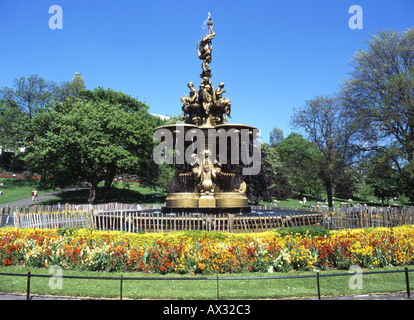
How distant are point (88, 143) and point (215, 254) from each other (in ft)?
104

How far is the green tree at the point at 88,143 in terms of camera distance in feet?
117

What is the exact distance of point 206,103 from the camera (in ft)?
63.8

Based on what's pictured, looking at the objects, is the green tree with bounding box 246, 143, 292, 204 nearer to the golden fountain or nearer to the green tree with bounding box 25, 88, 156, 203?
the green tree with bounding box 25, 88, 156, 203

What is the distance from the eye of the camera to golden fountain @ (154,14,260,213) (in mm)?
17625

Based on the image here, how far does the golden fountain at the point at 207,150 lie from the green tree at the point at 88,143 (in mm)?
19761

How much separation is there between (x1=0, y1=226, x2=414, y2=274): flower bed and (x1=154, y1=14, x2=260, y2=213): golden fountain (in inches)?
272

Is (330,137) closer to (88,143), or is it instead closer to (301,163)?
(301,163)

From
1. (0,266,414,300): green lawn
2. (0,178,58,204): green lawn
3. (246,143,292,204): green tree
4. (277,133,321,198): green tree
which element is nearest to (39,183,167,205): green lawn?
(0,178,58,204): green lawn

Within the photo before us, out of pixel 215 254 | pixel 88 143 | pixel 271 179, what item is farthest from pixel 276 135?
pixel 215 254

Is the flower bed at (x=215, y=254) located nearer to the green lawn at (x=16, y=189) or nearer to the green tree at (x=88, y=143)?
the green tree at (x=88, y=143)

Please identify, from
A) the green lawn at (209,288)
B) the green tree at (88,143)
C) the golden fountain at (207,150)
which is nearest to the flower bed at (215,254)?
the green lawn at (209,288)

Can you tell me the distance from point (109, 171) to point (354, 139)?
31073 millimetres
